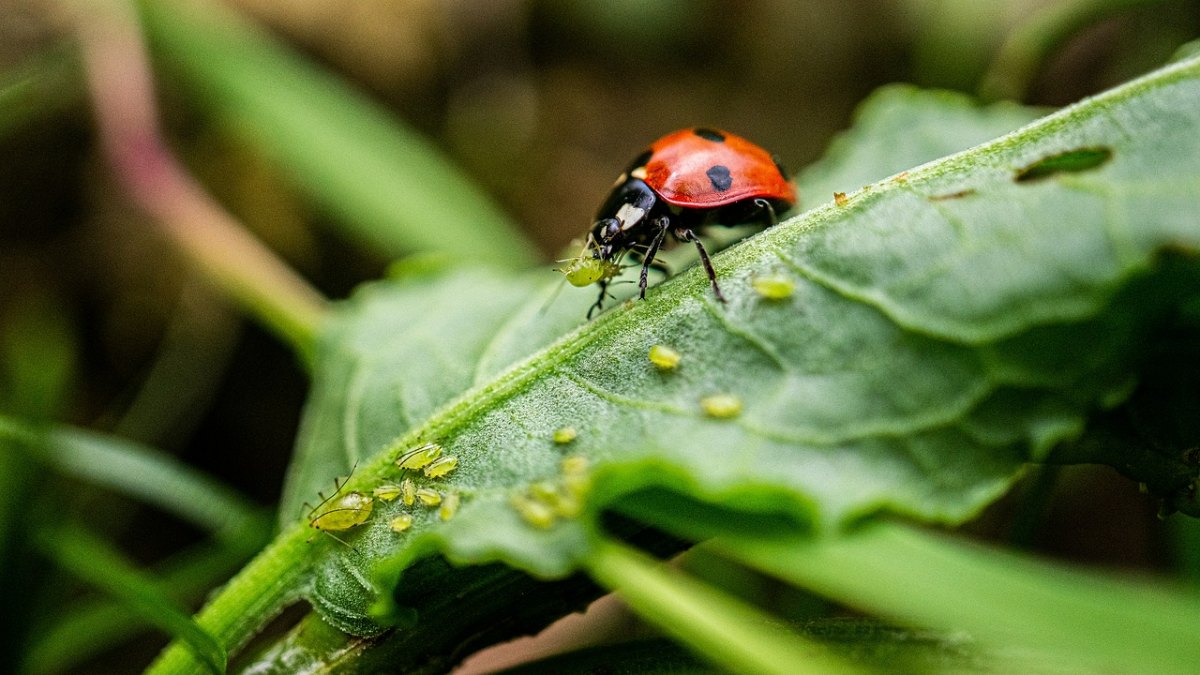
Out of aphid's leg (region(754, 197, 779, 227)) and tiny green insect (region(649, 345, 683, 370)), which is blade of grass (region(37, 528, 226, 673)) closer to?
tiny green insect (region(649, 345, 683, 370))

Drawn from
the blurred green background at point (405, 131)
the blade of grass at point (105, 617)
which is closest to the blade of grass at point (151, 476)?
the blade of grass at point (105, 617)

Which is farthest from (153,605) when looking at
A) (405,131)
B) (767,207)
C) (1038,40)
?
(405,131)

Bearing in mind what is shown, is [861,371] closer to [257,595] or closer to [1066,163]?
[1066,163]

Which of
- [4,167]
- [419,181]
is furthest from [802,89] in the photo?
[4,167]

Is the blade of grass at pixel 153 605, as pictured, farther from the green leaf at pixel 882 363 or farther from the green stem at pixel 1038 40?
the green stem at pixel 1038 40

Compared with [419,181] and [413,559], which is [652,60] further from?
[413,559]
